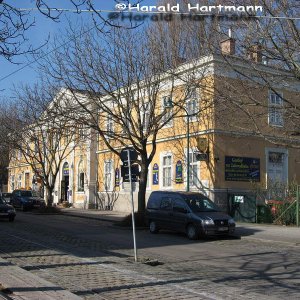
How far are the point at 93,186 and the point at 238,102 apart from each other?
2707 centimetres

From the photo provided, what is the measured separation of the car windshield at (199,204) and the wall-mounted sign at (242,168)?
870 centimetres

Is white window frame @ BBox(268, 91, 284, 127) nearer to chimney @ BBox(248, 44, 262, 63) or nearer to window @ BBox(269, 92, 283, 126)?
window @ BBox(269, 92, 283, 126)

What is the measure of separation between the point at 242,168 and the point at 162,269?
62.4 ft

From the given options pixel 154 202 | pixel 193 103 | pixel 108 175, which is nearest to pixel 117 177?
pixel 108 175

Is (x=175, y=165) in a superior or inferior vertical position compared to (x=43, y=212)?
superior

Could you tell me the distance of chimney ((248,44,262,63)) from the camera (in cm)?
1432

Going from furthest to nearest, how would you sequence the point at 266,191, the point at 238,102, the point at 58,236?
1. the point at 266,191
2. the point at 58,236
3. the point at 238,102

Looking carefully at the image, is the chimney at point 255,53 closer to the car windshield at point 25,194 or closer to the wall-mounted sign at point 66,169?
the car windshield at point 25,194

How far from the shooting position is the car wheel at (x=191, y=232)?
1803cm

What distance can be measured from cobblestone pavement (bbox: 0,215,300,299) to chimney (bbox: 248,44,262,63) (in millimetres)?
6038

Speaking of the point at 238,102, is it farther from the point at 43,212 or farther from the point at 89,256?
the point at 43,212

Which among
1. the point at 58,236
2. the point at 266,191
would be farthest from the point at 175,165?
the point at 58,236

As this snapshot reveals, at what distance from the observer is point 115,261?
1159cm

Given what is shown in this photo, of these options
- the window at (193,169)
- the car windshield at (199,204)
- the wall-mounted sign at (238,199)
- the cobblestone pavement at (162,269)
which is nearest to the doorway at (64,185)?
the window at (193,169)
